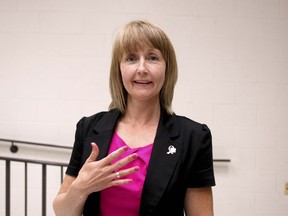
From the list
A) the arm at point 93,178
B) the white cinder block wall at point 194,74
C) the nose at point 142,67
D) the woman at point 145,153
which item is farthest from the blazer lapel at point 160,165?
the white cinder block wall at point 194,74

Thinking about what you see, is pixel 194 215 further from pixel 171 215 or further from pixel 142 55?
pixel 142 55

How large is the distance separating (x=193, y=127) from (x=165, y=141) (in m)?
0.12

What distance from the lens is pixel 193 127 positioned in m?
1.07

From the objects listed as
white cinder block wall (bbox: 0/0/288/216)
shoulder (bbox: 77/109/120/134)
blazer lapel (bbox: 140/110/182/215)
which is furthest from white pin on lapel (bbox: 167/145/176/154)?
white cinder block wall (bbox: 0/0/288/216)

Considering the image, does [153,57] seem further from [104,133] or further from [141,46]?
[104,133]

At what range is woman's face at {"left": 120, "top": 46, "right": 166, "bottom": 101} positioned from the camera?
3.33 feet

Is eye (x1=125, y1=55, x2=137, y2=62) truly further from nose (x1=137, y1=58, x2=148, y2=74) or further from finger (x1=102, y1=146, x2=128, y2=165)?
finger (x1=102, y1=146, x2=128, y2=165)

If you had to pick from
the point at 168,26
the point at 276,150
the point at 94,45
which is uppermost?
the point at 168,26

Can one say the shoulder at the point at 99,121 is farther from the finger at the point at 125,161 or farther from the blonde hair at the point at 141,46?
the finger at the point at 125,161

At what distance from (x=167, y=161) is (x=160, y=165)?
28 mm

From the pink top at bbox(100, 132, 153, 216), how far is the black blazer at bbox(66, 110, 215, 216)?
0.02 metres

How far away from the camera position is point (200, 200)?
3.31 ft

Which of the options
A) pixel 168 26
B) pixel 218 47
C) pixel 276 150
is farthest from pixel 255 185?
pixel 168 26

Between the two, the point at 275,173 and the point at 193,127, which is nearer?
the point at 193,127
